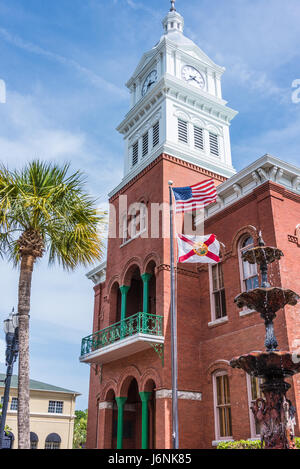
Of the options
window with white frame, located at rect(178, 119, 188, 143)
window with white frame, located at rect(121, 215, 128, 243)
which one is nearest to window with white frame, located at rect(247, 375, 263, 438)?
window with white frame, located at rect(121, 215, 128, 243)

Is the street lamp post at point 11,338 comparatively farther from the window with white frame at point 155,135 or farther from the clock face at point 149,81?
the clock face at point 149,81

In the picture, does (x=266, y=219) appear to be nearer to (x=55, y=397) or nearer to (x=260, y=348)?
(x=260, y=348)

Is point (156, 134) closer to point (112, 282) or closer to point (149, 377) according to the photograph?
point (112, 282)

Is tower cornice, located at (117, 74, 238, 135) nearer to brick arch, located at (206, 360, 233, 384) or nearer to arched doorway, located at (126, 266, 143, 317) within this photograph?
arched doorway, located at (126, 266, 143, 317)

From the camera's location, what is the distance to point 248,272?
1812 cm

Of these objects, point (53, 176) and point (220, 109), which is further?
point (220, 109)

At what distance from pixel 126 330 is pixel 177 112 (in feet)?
40.1

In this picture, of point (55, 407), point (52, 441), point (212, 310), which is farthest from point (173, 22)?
point (52, 441)

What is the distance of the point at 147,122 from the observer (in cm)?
2653

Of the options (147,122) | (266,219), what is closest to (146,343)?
(266,219)

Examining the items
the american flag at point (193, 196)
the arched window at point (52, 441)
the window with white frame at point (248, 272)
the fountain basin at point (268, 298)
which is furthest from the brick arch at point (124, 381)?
the arched window at point (52, 441)

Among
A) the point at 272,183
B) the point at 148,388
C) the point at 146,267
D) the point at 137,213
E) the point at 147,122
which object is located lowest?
the point at 148,388
